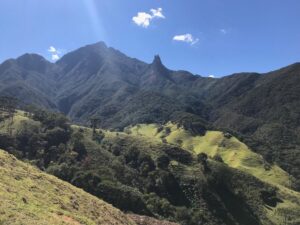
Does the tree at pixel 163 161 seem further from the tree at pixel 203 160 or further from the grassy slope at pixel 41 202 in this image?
the grassy slope at pixel 41 202

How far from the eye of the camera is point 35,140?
182250mm

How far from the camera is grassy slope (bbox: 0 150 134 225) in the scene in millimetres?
38963

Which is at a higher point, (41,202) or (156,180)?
(41,202)

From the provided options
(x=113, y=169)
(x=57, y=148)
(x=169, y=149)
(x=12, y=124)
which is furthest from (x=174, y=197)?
(x=12, y=124)

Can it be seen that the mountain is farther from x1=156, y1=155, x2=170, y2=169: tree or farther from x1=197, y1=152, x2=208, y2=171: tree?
x1=156, y1=155, x2=170, y2=169: tree

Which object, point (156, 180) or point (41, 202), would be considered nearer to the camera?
point (41, 202)

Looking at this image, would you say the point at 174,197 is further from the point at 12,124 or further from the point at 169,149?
the point at 12,124

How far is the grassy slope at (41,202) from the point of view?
128 ft

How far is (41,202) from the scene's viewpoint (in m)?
47.6

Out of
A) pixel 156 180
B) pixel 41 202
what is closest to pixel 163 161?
pixel 156 180

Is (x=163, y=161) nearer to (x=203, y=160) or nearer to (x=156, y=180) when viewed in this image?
(x=203, y=160)

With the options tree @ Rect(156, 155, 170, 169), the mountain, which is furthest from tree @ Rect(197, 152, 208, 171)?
tree @ Rect(156, 155, 170, 169)

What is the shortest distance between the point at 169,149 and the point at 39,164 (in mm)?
59786

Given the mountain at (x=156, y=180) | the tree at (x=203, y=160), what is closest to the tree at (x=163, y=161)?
the mountain at (x=156, y=180)
